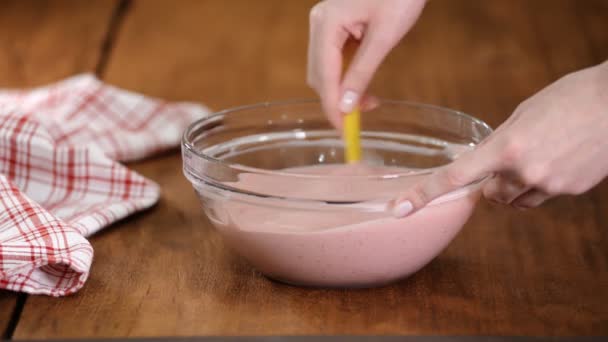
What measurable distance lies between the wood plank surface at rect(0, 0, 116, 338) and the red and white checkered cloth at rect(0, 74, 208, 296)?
0.45 ft

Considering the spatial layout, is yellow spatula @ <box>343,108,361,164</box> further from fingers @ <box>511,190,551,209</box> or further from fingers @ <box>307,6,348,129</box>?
fingers @ <box>511,190,551,209</box>

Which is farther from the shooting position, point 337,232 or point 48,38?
point 48,38

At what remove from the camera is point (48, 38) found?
7.16 ft

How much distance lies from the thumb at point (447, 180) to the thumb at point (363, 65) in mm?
251

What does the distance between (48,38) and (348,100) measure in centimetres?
127

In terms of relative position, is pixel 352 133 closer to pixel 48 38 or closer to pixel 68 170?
pixel 68 170

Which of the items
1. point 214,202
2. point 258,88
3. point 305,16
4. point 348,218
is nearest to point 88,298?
point 214,202

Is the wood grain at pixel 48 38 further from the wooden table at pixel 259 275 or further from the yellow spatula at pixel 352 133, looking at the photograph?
the yellow spatula at pixel 352 133

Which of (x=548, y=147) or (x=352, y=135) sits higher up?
(x=548, y=147)

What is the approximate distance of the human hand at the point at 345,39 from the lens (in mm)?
1144

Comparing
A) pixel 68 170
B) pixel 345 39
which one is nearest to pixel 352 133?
pixel 345 39

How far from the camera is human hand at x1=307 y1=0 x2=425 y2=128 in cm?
114

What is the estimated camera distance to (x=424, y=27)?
7.38 feet

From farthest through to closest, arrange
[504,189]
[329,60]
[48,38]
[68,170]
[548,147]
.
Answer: [48,38]
[68,170]
[329,60]
[504,189]
[548,147]
